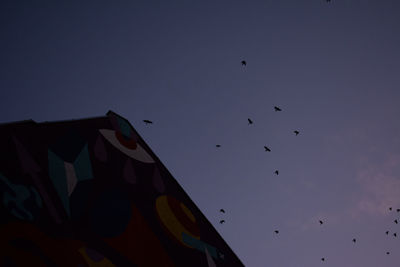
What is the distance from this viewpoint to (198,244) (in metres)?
11.3

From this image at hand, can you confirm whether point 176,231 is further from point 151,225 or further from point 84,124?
point 84,124

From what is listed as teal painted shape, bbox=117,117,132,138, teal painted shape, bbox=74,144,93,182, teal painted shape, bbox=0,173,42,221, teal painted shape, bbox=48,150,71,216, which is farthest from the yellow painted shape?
teal painted shape, bbox=0,173,42,221

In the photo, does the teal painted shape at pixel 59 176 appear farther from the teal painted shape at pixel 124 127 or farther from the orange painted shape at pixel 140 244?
the teal painted shape at pixel 124 127

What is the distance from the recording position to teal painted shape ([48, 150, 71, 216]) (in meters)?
7.17

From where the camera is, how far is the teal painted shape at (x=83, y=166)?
8.12m

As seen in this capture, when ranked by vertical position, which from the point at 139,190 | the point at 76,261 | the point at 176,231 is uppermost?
the point at 76,261

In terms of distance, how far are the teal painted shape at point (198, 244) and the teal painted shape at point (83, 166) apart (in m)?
4.33

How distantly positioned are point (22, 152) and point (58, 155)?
1.10 m

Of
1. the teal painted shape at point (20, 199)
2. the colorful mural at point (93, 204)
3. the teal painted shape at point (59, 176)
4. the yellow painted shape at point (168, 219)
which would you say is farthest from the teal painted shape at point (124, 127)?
the teal painted shape at point (20, 199)

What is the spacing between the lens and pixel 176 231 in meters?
10.8

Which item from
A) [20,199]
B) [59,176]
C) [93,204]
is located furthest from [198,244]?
[20,199]

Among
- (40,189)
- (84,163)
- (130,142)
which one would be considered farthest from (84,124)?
(40,189)

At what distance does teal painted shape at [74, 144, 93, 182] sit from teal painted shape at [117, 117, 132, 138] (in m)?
3.03

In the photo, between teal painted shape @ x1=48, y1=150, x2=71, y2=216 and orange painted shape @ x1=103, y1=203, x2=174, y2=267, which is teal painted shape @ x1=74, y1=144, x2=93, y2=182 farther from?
orange painted shape @ x1=103, y1=203, x2=174, y2=267
